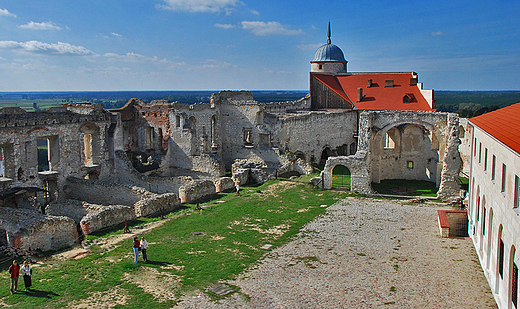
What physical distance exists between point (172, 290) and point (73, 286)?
3129mm

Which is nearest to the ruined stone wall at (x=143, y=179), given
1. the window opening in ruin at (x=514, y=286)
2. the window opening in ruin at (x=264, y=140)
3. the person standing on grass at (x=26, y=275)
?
the window opening in ruin at (x=264, y=140)

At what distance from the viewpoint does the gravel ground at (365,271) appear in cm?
1258

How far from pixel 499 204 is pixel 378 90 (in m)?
30.3

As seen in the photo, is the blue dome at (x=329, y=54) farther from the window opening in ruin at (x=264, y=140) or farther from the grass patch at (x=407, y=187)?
the grass patch at (x=407, y=187)

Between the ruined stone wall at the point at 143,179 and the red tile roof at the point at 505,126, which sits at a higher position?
the red tile roof at the point at 505,126

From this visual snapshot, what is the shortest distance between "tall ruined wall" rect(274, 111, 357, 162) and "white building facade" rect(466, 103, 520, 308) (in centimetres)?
1659

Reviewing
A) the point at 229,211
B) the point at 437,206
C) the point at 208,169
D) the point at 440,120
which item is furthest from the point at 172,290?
the point at 440,120

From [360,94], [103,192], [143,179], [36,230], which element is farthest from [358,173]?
[36,230]

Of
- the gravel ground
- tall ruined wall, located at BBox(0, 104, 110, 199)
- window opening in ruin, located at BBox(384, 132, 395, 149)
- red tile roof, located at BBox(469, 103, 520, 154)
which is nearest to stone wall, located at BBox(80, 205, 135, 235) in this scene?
tall ruined wall, located at BBox(0, 104, 110, 199)

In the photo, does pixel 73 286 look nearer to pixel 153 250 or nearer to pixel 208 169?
pixel 153 250

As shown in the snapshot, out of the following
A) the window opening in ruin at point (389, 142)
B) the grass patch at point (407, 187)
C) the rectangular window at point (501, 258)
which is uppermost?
the window opening in ruin at point (389, 142)

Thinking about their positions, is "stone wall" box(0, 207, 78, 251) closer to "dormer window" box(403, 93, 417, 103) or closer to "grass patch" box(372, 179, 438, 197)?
"grass patch" box(372, 179, 438, 197)

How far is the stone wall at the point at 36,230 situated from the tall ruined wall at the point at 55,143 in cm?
518

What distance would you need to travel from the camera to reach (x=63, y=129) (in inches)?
1013
